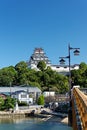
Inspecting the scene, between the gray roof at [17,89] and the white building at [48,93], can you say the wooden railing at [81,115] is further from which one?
the white building at [48,93]

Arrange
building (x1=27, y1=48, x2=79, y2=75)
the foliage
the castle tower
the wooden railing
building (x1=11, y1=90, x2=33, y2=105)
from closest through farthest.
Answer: the wooden railing → building (x1=11, y1=90, x2=33, y2=105) → the foliage → building (x1=27, y1=48, x2=79, y2=75) → the castle tower

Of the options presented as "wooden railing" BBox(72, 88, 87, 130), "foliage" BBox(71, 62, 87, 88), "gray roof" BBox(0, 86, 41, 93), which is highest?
"foliage" BBox(71, 62, 87, 88)

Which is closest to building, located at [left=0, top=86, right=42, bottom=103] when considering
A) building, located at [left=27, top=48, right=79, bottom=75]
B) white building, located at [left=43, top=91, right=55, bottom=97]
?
white building, located at [left=43, top=91, right=55, bottom=97]

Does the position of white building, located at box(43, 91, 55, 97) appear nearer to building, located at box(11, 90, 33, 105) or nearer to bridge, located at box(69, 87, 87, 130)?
building, located at box(11, 90, 33, 105)

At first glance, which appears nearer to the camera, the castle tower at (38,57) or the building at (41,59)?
the building at (41,59)

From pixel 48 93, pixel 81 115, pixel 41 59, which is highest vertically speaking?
pixel 41 59

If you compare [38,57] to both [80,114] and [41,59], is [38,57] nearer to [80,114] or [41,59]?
[41,59]

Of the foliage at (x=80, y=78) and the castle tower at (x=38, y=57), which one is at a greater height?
the castle tower at (x=38, y=57)

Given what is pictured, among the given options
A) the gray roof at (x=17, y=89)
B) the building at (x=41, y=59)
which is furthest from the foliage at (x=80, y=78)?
the building at (x=41, y=59)

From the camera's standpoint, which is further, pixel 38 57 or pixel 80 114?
pixel 38 57

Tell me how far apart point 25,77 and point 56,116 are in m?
26.3

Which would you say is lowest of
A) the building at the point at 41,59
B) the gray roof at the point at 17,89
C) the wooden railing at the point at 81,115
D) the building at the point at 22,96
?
the wooden railing at the point at 81,115

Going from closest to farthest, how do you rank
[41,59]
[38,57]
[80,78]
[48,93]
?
[48,93] → [80,78] → [41,59] → [38,57]

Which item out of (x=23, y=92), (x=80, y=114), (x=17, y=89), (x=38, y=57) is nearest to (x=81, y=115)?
(x=80, y=114)
